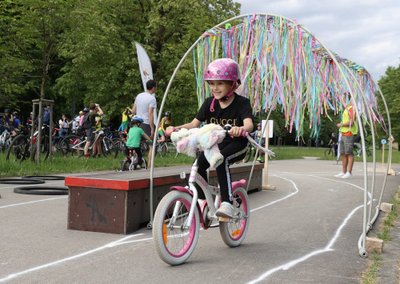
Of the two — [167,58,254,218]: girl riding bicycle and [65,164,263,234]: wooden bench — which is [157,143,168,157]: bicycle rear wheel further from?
[167,58,254,218]: girl riding bicycle

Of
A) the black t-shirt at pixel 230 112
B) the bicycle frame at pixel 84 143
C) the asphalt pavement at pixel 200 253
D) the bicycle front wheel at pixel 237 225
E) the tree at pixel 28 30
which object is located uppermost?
the tree at pixel 28 30

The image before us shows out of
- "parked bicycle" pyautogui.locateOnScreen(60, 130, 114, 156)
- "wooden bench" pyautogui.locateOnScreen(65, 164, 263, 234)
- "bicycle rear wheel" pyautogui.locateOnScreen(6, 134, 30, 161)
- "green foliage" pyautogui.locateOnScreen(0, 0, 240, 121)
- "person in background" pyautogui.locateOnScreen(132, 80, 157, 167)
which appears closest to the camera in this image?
"wooden bench" pyautogui.locateOnScreen(65, 164, 263, 234)

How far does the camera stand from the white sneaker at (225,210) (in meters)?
5.04

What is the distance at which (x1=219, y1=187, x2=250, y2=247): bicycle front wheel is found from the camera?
5.42m

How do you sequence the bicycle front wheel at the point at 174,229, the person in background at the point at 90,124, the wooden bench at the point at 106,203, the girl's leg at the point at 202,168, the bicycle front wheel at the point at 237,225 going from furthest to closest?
the person in background at the point at 90,124 → the wooden bench at the point at 106,203 → the bicycle front wheel at the point at 237,225 → the girl's leg at the point at 202,168 → the bicycle front wheel at the point at 174,229

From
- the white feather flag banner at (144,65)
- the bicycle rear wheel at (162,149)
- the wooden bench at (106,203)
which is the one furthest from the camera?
the bicycle rear wheel at (162,149)

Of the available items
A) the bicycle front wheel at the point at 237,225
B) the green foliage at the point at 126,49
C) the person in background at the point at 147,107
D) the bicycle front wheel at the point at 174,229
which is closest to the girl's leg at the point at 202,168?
the bicycle front wheel at the point at 174,229

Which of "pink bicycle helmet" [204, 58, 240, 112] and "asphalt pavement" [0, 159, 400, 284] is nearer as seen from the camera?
"asphalt pavement" [0, 159, 400, 284]

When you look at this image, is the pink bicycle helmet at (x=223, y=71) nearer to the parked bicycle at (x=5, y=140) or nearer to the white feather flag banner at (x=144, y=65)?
the white feather flag banner at (x=144, y=65)

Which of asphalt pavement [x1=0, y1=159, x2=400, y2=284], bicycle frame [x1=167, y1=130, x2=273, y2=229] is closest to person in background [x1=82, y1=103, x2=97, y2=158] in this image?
asphalt pavement [x1=0, y1=159, x2=400, y2=284]

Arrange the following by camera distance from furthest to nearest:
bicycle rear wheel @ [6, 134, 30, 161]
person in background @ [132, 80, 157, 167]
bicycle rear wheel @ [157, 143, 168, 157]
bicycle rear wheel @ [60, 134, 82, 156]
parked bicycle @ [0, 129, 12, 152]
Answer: bicycle rear wheel @ [157, 143, 168, 157] → parked bicycle @ [0, 129, 12, 152] → bicycle rear wheel @ [60, 134, 82, 156] → bicycle rear wheel @ [6, 134, 30, 161] → person in background @ [132, 80, 157, 167]

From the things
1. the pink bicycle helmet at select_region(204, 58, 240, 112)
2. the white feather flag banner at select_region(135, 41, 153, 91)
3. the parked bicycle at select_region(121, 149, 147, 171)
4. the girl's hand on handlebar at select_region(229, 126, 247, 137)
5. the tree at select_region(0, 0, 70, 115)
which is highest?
the tree at select_region(0, 0, 70, 115)

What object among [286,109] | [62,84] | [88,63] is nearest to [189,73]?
[88,63]

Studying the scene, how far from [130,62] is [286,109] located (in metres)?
25.9
